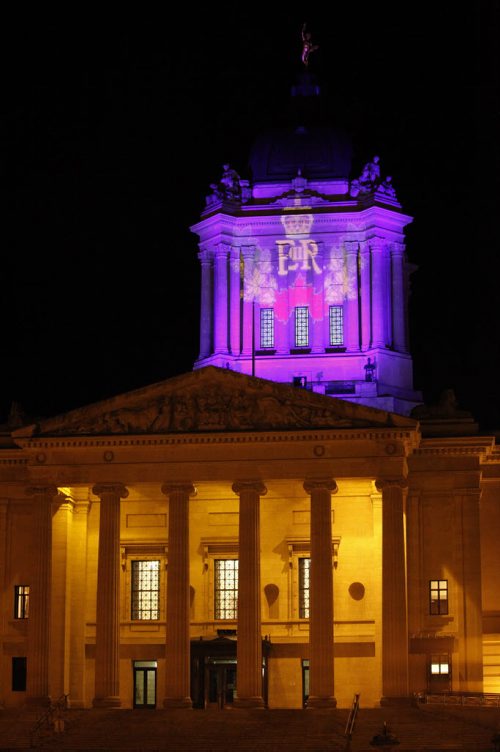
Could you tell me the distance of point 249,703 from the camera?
6212 cm

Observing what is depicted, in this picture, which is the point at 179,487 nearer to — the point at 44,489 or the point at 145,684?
the point at 44,489

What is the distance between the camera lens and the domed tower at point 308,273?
A: 77125mm

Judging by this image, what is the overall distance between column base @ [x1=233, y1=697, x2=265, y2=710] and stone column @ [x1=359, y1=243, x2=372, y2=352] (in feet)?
67.1

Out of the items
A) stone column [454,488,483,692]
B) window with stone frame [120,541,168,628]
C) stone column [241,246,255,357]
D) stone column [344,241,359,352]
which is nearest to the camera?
stone column [454,488,483,692]

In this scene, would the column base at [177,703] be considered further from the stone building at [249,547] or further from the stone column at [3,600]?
the stone column at [3,600]

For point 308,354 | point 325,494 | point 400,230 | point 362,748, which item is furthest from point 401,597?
point 400,230

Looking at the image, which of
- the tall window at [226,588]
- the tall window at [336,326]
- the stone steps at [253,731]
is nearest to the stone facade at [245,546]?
the tall window at [226,588]

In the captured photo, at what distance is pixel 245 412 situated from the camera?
213 ft

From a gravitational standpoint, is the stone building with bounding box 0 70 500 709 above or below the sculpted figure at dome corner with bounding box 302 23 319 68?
below

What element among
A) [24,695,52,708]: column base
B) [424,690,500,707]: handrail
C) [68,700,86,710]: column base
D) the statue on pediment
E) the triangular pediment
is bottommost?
[68,700,86,710]: column base

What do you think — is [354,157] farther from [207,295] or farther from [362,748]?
[362,748]

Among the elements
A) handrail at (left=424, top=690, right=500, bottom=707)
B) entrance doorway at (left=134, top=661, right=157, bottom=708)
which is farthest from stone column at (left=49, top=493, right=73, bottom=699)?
handrail at (left=424, top=690, right=500, bottom=707)

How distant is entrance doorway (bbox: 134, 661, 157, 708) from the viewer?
6881 centimetres

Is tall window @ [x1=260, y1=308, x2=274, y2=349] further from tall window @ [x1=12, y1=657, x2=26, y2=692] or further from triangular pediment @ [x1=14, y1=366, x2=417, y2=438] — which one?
tall window @ [x1=12, y1=657, x2=26, y2=692]
